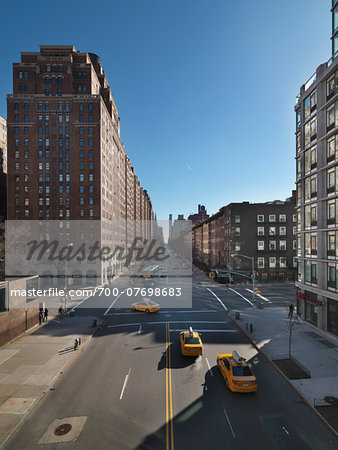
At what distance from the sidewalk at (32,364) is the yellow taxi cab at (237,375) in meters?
10.1

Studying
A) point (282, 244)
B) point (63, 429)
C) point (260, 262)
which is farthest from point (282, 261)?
point (63, 429)

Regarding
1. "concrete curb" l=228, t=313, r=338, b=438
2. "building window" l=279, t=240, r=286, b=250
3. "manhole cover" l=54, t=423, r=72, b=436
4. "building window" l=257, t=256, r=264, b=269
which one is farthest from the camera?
"building window" l=279, t=240, r=286, b=250

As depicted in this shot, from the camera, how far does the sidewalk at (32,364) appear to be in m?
11.8

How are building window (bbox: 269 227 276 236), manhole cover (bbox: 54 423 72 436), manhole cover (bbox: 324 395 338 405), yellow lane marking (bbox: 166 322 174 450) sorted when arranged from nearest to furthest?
yellow lane marking (bbox: 166 322 174 450) → manhole cover (bbox: 54 423 72 436) → manhole cover (bbox: 324 395 338 405) → building window (bbox: 269 227 276 236)

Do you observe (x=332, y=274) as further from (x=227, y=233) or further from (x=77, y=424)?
(x=227, y=233)

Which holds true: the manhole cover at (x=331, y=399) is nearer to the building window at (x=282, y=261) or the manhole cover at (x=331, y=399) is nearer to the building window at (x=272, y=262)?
the building window at (x=272, y=262)

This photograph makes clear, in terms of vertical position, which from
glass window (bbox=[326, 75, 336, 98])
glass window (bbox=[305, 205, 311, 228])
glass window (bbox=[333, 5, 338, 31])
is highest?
glass window (bbox=[333, 5, 338, 31])

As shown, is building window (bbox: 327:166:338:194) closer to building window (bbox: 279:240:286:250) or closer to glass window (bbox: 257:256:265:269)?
glass window (bbox: 257:256:265:269)

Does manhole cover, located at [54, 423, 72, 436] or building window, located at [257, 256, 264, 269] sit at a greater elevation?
building window, located at [257, 256, 264, 269]

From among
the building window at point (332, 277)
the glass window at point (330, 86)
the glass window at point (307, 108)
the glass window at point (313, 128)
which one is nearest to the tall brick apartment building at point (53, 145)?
the glass window at point (307, 108)

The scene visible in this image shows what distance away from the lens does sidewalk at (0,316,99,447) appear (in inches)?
464

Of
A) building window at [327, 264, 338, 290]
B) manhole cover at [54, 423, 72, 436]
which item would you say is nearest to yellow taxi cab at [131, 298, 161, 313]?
building window at [327, 264, 338, 290]

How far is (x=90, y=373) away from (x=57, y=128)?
5485 centimetres

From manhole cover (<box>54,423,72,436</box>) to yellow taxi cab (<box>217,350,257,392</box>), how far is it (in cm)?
811
